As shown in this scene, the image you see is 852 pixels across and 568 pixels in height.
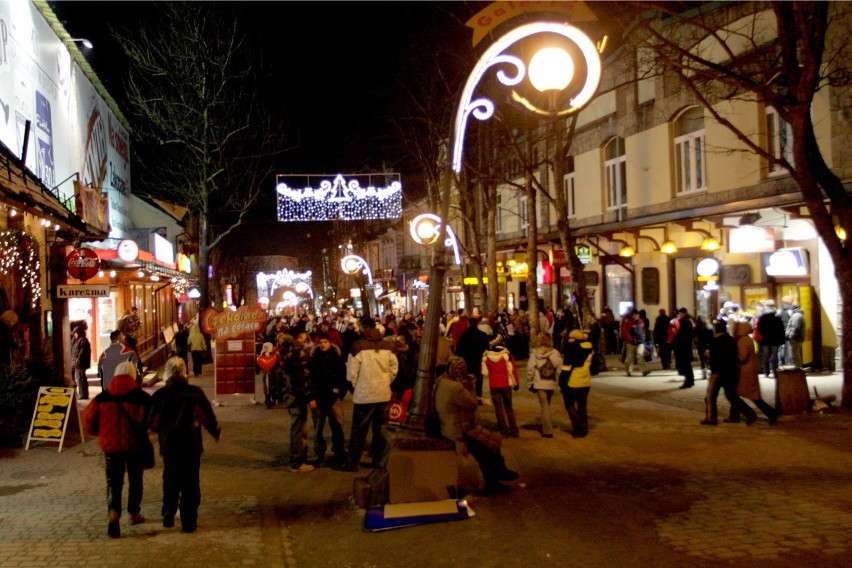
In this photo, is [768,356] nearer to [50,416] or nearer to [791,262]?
[791,262]

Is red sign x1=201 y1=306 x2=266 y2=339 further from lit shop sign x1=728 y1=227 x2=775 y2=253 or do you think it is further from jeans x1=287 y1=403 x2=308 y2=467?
lit shop sign x1=728 y1=227 x2=775 y2=253

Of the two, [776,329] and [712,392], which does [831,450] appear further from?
[776,329]

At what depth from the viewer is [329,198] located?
996 inches

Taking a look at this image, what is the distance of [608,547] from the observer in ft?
20.5

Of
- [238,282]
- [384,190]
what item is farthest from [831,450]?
[238,282]

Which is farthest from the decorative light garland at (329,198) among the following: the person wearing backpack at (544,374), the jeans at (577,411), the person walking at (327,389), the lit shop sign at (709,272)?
the person walking at (327,389)

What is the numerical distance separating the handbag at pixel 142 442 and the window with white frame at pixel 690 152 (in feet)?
52.9

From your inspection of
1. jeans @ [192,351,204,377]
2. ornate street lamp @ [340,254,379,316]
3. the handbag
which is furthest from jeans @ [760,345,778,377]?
ornate street lamp @ [340,254,379,316]

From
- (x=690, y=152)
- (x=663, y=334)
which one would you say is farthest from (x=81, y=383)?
(x=690, y=152)

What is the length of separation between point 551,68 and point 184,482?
5378 millimetres

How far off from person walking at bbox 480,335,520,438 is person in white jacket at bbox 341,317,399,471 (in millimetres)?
1974

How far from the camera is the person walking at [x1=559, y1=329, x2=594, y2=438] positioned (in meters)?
10.8

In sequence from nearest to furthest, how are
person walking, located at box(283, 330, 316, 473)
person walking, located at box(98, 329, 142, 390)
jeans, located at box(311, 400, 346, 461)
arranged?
person walking, located at box(283, 330, 316, 473) → jeans, located at box(311, 400, 346, 461) → person walking, located at box(98, 329, 142, 390)

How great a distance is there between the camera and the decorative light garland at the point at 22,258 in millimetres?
12523
